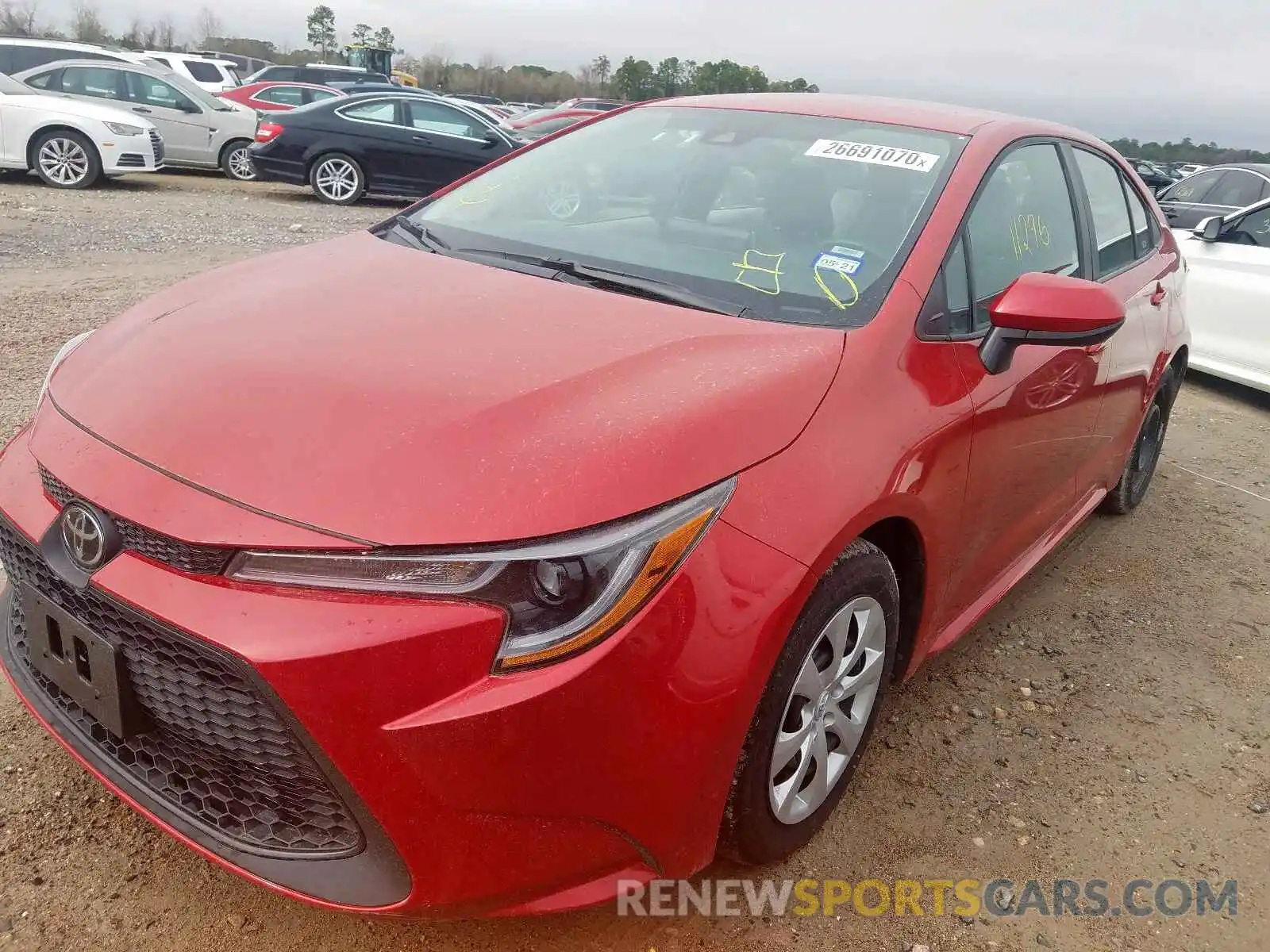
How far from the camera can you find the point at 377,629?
Result: 1.46m

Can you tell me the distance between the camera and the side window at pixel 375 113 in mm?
11750

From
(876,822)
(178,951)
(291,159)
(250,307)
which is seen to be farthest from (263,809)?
(291,159)

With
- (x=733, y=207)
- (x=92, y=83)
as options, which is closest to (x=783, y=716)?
(x=733, y=207)

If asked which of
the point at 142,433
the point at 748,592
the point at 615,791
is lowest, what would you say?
the point at 615,791

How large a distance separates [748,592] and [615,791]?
0.39m

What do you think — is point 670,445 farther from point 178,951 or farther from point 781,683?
point 178,951

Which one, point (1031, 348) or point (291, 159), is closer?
point (1031, 348)

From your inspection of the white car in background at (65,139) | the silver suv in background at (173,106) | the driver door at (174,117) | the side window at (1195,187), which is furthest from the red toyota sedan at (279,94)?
the side window at (1195,187)

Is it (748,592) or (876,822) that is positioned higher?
(748,592)

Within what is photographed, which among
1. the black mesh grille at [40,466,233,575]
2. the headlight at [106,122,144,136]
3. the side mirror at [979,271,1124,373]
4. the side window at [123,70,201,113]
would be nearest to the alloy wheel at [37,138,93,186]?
the headlight at [106,122,144,136]

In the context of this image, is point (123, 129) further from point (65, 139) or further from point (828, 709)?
point (828, 709)

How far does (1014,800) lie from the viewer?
2480 millimetres

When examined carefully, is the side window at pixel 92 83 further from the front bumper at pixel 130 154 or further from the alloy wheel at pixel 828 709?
the alloy wheel at pixel 828 709

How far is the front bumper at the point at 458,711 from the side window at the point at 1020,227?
3.85 feet
